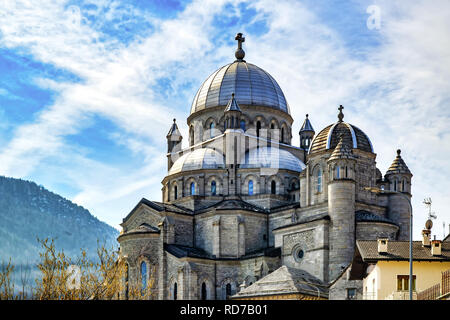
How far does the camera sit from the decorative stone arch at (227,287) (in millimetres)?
61250

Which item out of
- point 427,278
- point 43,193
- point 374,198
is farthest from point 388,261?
point 43,193

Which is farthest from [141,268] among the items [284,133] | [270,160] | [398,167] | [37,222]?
[37,222]

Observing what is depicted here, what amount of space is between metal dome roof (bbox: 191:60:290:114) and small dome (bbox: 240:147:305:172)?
5925mm

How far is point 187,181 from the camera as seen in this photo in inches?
2724

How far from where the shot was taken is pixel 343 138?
58.3 meters

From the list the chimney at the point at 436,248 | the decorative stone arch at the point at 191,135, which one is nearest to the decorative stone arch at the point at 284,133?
the decorative stone arch at the point at 191,135

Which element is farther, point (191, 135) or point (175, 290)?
point (191, 135)

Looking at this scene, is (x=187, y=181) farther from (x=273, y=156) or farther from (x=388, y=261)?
(x=388, y=261)

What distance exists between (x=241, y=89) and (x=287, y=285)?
26.7 meters

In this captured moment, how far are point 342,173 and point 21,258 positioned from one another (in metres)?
72.1

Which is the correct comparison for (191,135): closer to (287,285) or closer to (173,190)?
(173,190)

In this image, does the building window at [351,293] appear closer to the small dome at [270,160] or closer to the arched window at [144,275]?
the arched window at [144,275]
